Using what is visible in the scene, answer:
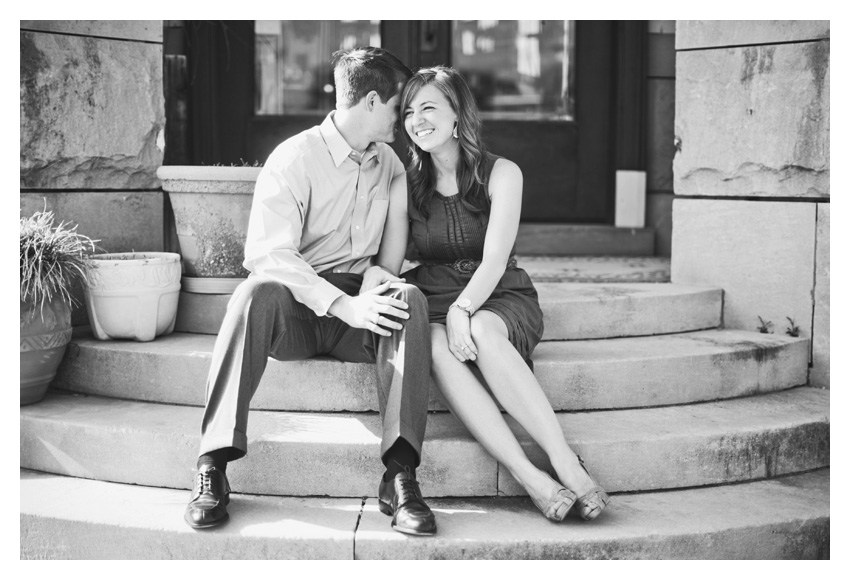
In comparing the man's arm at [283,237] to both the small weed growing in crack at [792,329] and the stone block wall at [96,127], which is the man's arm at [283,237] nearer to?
the stone block wall at [96,127]

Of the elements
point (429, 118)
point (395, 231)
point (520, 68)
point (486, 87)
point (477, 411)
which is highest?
point (520, 68)

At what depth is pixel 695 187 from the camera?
416 cm

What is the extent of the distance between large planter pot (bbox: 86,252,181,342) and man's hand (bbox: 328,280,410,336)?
1.04m

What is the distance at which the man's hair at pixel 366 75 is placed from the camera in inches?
122

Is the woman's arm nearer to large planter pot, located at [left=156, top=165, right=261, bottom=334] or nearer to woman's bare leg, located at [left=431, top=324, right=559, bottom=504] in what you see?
woman's bare leg, located at [left=431, top=324, right=559, bottom=504]

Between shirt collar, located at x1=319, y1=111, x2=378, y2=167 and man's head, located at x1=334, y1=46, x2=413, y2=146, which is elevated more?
man's head, located at x1=334, y1=46, x2=413, y2=146

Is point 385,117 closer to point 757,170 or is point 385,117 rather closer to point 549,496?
point 549,496

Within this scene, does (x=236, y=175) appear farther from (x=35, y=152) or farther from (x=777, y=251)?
(x=777, y=251)

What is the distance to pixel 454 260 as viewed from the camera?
327cm

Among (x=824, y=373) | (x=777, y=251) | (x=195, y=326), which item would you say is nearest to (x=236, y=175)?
(x=195, y=326)

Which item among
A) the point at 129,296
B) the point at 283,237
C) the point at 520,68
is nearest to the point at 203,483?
the point at 283,237

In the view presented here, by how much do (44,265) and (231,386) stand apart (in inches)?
41.5

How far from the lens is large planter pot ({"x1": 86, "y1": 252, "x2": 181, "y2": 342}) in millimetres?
3492

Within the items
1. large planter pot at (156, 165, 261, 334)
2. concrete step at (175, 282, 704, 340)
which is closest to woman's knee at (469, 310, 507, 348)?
concrete step at (175, 282, 704, 340)
